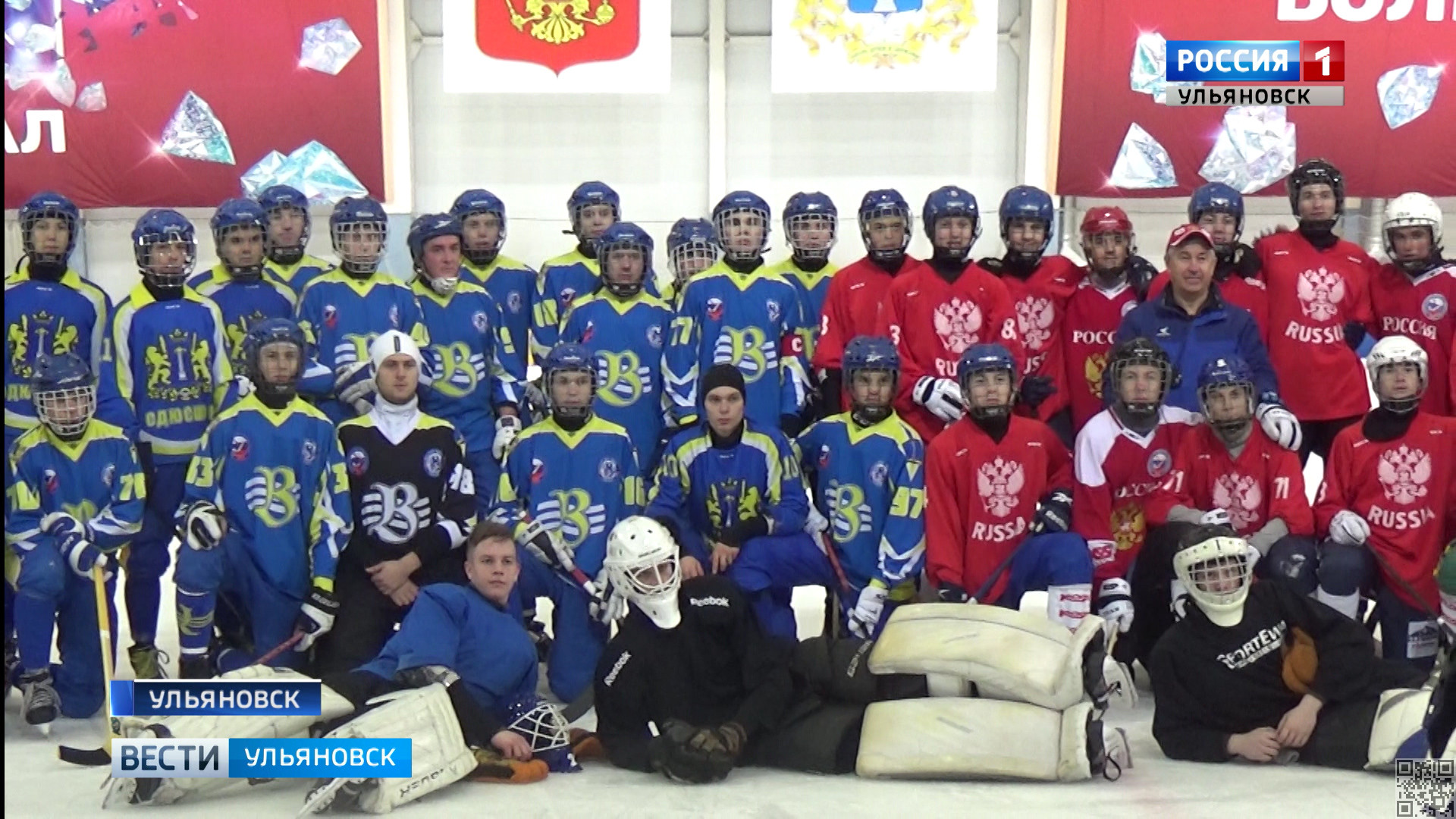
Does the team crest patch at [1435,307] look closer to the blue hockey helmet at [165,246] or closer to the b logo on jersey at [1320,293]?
the b logo on jersey at [1320,293]

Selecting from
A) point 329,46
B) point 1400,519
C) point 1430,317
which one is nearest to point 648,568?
point 1400,519

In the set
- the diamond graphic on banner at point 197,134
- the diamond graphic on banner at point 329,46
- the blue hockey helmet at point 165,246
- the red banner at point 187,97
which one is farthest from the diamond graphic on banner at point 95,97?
the blue hockey helmet at point 165,246

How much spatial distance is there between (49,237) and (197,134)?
175 inches

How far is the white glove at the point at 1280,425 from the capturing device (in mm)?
4762

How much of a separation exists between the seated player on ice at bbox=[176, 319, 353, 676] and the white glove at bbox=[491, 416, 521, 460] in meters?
0.64

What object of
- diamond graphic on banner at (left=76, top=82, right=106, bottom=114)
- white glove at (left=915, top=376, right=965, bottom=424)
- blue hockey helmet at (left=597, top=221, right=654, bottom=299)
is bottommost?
white glove at (left=915, top=376, right=965, bottom=424)

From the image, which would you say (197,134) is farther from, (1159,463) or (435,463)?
(1159,463)

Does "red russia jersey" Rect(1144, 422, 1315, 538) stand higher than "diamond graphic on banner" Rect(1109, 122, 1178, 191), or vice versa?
"diamond graphic on banner" Rect(1109, 122, 1178, 191)

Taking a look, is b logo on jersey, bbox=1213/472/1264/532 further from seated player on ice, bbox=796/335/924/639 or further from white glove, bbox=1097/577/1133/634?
seated player on ice, bbox=796/335/924/639

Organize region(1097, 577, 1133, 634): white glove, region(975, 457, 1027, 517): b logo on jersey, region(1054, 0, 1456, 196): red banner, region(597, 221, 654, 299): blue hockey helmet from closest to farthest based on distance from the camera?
region(1097, 577, 1133, 634): white glove → region(975, 457, 1027, 517): b logo on jersey → region(597, 221, 654, 299): blue hockey helmet → region(1054, 0, 1456, 196): red banner

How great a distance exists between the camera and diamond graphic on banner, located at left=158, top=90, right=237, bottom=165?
9.37 meters

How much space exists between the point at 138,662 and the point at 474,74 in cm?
526
